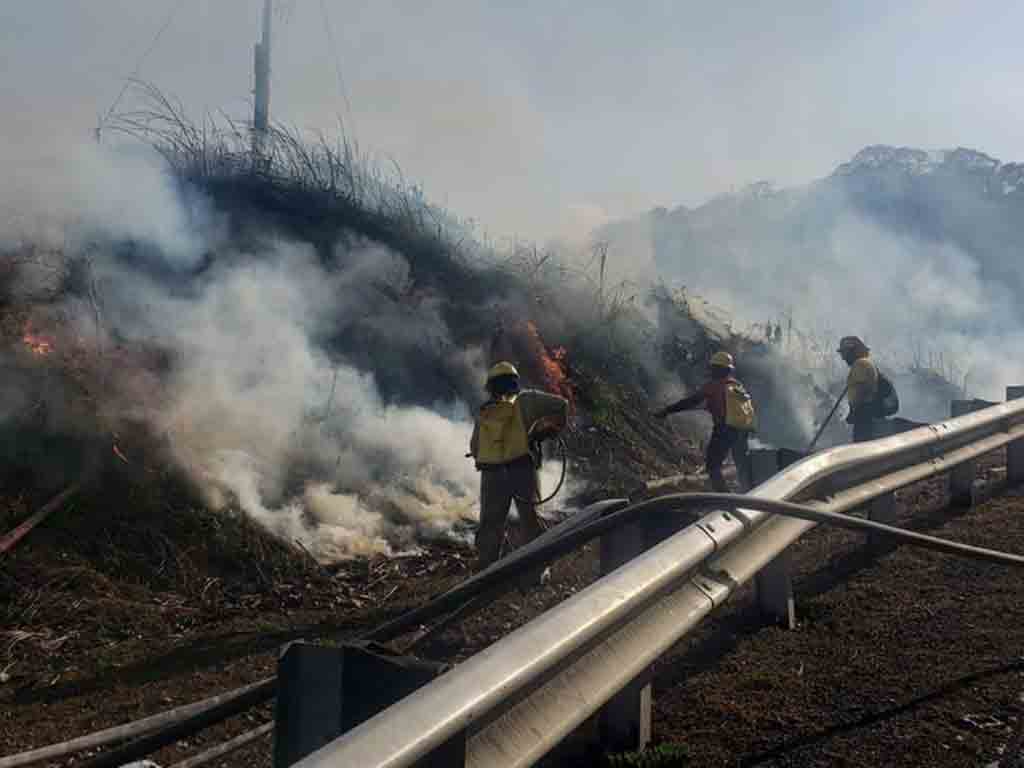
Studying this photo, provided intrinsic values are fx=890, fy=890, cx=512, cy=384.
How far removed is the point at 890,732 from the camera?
263cm

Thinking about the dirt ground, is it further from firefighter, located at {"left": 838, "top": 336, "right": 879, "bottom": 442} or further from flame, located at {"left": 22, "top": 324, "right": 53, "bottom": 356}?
firefighter, located at {"left": 838, "top": 336, "right": 879, "bottom": 442}

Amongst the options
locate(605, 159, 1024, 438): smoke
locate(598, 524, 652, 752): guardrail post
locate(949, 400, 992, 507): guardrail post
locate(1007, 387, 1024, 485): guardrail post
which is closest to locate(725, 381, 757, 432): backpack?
locate(1007, 387, 1024, 485): guardrail post

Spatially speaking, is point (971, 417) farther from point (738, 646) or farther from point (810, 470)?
point (738, 646)

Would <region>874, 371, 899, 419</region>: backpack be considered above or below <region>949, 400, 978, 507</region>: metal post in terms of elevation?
above

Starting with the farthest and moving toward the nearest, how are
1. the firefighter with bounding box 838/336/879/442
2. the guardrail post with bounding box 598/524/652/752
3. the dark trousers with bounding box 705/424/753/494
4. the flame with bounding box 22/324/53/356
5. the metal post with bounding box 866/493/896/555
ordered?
the firefighter with bounding box 838/336/879/442 → the dark trousers with bounding box 705/424/753/494 → the flame with bounding box 22/324/53/356 → the metal post with bounding box 866/493/896/555 → the guardrail post with bounding box 598/524/652/752

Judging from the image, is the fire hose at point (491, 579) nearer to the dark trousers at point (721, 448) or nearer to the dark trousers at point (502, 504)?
the dark trousers at point (502, 504)

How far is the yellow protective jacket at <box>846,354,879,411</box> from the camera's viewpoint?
9.94m

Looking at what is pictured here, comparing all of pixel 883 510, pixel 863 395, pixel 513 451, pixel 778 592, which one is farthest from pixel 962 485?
pixel 863 395

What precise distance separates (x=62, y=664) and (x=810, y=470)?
398cm

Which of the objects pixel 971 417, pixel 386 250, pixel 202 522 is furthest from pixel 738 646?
pixel 386 250

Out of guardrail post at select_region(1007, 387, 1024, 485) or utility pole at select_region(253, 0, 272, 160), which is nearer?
guardrail post at select_region(1007, 387, 1024, 485)

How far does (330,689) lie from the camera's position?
1817 mm

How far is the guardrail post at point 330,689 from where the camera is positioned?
1806 millimetres

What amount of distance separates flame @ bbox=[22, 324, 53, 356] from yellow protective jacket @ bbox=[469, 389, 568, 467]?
11.6ft
